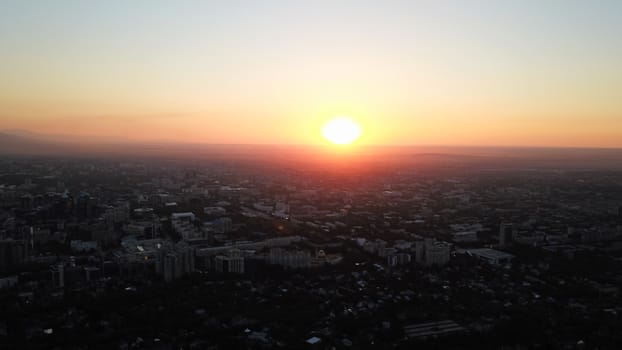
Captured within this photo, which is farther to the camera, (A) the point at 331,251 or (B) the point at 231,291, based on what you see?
(A) the point at 331,251

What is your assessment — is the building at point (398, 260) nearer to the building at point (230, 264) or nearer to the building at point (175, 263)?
the building at point (230, 264)

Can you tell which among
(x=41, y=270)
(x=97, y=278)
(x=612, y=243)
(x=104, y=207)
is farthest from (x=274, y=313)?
(x=104, y=207)

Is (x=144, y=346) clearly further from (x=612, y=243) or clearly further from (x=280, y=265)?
(x=612, y=243)

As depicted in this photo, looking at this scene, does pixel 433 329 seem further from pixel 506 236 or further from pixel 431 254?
pixel 506 236

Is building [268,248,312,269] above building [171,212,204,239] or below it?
above

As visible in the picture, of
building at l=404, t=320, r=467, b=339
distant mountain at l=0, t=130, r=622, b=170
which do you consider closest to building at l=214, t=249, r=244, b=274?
building at l=404, t=320, r=467, b=339

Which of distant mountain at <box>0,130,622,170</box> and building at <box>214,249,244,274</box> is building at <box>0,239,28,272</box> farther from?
distant mountain at <box>0,130,622,170</box>

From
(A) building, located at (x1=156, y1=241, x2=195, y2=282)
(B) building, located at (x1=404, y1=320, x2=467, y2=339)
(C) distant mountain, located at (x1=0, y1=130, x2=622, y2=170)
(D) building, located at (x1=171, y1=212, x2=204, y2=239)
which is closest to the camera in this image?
(B) building, located at (x1=404, y1=320, x2=467, y2=339)

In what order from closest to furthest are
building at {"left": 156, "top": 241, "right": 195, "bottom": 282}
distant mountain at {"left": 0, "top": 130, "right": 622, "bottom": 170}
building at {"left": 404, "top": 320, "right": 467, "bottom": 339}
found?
building at {"left": 404, "top": 320, "right": 467, "bottom": 339}
building at {"left": 156, "top": 241, "right": 195, "bottom": 282}
distant mountain at {"left": 0, "top": 130, "right": 622, "bottom": 170}

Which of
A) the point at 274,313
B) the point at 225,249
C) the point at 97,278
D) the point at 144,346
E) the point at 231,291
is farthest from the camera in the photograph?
the point at 225,249

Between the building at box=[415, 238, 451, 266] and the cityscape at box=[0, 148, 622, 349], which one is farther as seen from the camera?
the building at box=[415, 238, 451, 266]

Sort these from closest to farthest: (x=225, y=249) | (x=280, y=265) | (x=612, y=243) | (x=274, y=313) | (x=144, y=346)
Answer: (x=144, y=346)
(x=274, y=313)
(x=280, y=265)
(x=225, y=249)
(x=612, y=243)
